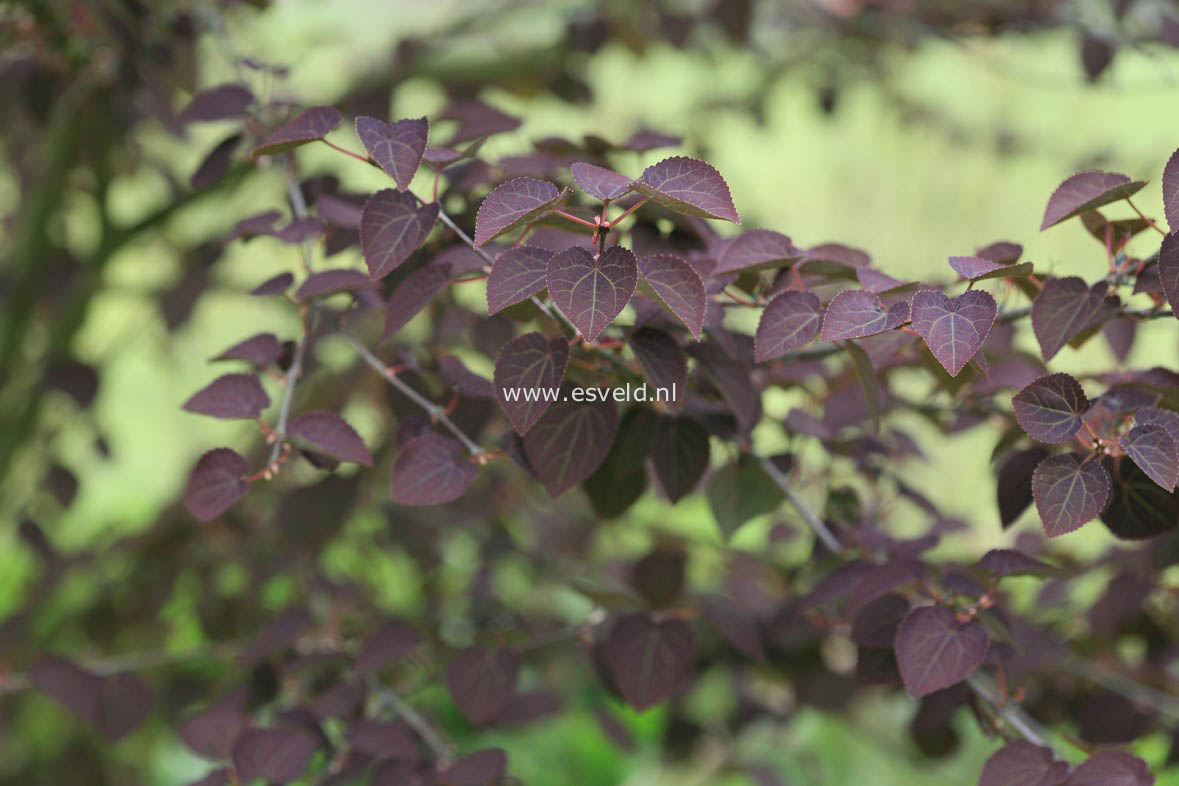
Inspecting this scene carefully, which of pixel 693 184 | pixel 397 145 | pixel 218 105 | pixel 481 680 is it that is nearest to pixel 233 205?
pixel 218 105

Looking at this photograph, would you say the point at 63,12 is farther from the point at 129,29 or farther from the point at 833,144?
the point at 833,144

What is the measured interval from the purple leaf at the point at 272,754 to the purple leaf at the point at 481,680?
4.9 inches

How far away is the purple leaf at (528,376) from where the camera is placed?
58cm

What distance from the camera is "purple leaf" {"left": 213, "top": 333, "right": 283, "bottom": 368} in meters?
0.70

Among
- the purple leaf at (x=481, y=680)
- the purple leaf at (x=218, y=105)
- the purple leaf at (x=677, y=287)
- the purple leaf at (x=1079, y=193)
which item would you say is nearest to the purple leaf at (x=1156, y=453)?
the purple leaf at (x=1079, y=193)

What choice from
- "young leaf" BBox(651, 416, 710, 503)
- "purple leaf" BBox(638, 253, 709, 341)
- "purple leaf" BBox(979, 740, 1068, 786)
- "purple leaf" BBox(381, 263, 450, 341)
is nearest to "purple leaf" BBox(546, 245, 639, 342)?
"purple leaf" BBox(638, 253, 709, 341)

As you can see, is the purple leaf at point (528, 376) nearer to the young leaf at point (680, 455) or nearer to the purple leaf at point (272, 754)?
the young leaf at point (680, 455)

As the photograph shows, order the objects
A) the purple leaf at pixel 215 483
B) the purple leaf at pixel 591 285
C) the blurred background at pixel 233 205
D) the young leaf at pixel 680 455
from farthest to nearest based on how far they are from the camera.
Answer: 1. the blurred background at pixel 233 205
2. the young leaf at pixel 680 455
3. the purple leaf at pixel 215 483
4. the purple leaf at pixel 591 285

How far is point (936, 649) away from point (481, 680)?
0.37m

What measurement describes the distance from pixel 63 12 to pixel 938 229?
284 cm

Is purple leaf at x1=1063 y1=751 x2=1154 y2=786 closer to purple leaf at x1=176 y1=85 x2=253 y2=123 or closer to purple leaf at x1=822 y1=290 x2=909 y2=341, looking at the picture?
purple leaf at x1=822 y1=290 x2=909 y2=341

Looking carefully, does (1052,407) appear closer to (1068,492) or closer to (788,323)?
(1068,492)

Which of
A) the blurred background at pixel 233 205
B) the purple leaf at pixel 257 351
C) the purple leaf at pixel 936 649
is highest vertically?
the purple leaf at pixel 257 351

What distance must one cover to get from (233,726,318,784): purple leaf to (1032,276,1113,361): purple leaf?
55cm
